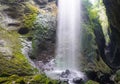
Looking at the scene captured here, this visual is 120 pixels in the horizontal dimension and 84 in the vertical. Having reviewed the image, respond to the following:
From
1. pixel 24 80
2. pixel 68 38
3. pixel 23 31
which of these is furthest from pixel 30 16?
pixel 24 80

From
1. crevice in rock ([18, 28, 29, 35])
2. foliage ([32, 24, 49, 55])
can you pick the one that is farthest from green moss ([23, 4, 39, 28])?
foliage ([32, 24, 49, 55])

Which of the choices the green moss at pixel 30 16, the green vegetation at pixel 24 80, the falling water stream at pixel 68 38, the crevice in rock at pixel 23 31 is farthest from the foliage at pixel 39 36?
the green vegetation at pixel 24 80

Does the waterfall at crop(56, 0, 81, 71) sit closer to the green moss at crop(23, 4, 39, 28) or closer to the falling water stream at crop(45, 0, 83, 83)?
the falling water stream at crop(45, 0, 83, 83)

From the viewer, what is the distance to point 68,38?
1730 centimetres

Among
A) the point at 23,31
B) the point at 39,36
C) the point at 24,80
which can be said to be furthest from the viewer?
the point at 39,36

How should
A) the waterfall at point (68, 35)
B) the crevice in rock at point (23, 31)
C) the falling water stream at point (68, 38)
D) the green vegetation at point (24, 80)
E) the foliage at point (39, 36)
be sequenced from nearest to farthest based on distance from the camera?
the green vegetation at point (24, 80)
the crevice in rock at point (23, 31)
the foliage at point (39, 36)
the falling water stream at point (68, 38)
the waterfall at point (68, 35)

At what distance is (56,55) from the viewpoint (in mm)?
15469

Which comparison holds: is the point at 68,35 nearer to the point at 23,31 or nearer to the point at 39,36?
the point at 39,36

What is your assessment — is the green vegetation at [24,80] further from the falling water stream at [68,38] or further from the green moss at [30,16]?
the green moss at [30,16]

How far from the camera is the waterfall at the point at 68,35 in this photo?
15500 millimetres

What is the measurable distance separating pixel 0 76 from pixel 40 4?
418 inches

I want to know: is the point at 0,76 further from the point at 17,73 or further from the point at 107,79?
the point at 107,79

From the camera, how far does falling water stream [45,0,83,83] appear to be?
1505cm

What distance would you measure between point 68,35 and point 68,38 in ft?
1.31
